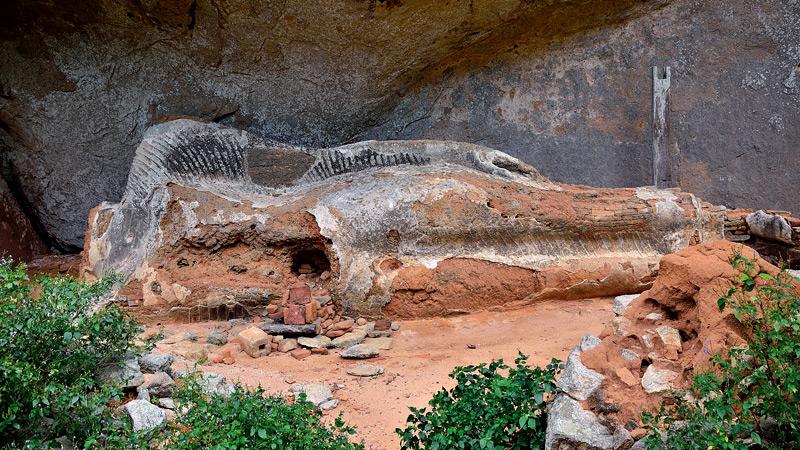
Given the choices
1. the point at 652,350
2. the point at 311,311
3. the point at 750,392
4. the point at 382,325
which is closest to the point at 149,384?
the point at 311,311

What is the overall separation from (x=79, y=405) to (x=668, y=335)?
2146mm

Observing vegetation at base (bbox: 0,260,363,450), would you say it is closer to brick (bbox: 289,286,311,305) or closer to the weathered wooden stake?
brick (bbox: 289,286,311,305)

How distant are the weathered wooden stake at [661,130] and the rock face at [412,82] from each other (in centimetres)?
12

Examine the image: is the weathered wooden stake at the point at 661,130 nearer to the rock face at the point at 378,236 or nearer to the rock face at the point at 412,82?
the rock face at the point at 412,82

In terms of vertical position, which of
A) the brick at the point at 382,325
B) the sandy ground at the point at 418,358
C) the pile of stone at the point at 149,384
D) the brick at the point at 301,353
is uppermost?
the pile of stone at the point at 149,384

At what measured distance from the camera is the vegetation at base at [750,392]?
2354 mm

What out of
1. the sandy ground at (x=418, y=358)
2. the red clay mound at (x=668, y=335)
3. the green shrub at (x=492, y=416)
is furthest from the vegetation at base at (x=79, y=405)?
the red clay mound at (x=668, y=335)

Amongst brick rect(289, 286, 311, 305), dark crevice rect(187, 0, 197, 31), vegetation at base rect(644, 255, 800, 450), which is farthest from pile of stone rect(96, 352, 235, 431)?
dark crevice rect(187, 0, 197, 31)

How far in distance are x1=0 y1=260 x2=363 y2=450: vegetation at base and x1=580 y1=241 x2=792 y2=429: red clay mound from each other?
0.94m

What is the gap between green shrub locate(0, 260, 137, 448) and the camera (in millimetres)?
2703

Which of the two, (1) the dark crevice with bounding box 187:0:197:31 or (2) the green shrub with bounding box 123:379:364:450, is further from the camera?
(1) the dark crevice with bounding box 187:0:197:31

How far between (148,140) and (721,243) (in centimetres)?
370

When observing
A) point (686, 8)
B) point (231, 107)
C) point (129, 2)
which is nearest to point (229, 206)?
point (231, 107)

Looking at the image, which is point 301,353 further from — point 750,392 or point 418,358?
point 750,392
